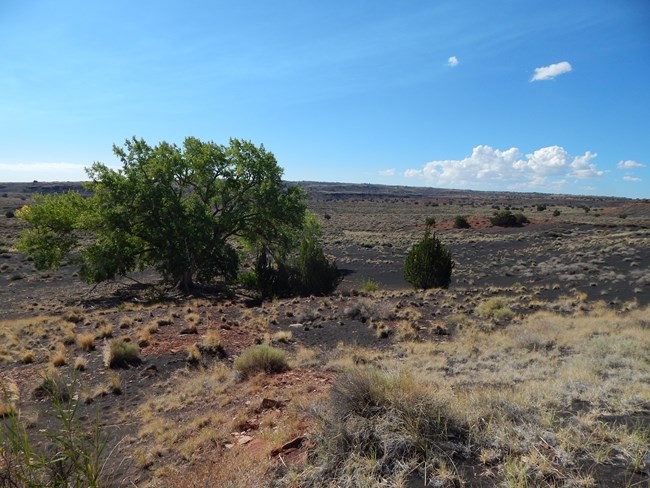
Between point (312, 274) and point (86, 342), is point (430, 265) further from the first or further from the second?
point (86, 342)

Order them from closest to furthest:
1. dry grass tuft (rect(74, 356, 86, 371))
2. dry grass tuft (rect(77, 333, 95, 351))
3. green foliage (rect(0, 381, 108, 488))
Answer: green foliage (rect(0, 381, 108, 488))
dry grass tuft (rect(74, 356, 86, 371))
dry grass tuft (rect(77, 333, 95, 351))

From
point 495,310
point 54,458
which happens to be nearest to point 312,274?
point 495,310

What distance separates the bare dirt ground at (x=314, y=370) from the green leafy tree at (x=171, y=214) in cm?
223

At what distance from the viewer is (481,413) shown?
16.5 feet

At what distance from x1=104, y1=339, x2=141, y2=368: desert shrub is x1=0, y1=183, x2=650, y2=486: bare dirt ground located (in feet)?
0.80

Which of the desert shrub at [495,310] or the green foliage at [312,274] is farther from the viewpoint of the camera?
the green foliage at [312,274]

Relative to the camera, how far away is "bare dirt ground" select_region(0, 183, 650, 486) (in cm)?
446

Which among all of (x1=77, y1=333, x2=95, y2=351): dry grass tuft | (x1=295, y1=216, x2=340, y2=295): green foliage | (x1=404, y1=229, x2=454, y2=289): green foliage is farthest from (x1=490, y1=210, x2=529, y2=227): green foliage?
(x1=77, y1=333, x2=95, y2=351): dry grass tuft

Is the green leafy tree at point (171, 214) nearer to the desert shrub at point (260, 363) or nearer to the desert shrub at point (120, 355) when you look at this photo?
the desert shrub at point (120, 355)

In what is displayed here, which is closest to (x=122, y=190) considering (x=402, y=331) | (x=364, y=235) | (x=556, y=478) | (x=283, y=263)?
(x=283, y=263)

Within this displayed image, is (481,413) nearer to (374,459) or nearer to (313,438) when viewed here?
(374,459)

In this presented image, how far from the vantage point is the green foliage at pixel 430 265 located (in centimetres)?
2397

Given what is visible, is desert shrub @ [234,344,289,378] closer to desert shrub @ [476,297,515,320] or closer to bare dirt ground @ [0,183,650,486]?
bare dirt ground @ [0,183,650,486]

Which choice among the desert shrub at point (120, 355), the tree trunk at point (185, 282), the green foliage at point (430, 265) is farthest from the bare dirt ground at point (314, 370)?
the green foliage at point (430, 265)
